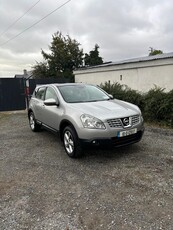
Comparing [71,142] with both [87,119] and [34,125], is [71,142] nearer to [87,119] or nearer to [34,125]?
[87,119]

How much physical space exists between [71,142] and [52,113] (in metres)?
1.04

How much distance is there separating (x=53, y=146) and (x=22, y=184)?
181 centimetres

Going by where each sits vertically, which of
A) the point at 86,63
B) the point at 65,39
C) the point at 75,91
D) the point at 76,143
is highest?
the point at 65,39

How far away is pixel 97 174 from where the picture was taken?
3.33 metres

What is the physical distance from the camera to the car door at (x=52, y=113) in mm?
4337

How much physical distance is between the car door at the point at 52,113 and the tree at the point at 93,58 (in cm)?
2377

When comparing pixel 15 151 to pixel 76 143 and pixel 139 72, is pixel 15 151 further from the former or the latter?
pixel 139 72

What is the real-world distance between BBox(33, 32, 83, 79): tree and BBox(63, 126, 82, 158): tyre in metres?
19.7

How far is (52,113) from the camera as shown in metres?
4.59

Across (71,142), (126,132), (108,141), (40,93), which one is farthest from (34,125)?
(126,132)

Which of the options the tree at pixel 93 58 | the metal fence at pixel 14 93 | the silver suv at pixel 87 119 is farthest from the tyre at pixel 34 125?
the tree at pixel 93 58

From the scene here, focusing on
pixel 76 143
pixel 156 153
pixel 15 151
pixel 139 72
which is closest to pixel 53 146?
pixel 15 151

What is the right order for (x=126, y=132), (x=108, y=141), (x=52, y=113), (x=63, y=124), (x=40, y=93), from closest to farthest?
(x=108, y=141) → (x=126, y=132) → (x=63, y=124) → (x=52, y=113) → (x=40, y=93)

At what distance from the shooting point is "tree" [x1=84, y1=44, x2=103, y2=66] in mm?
28147
